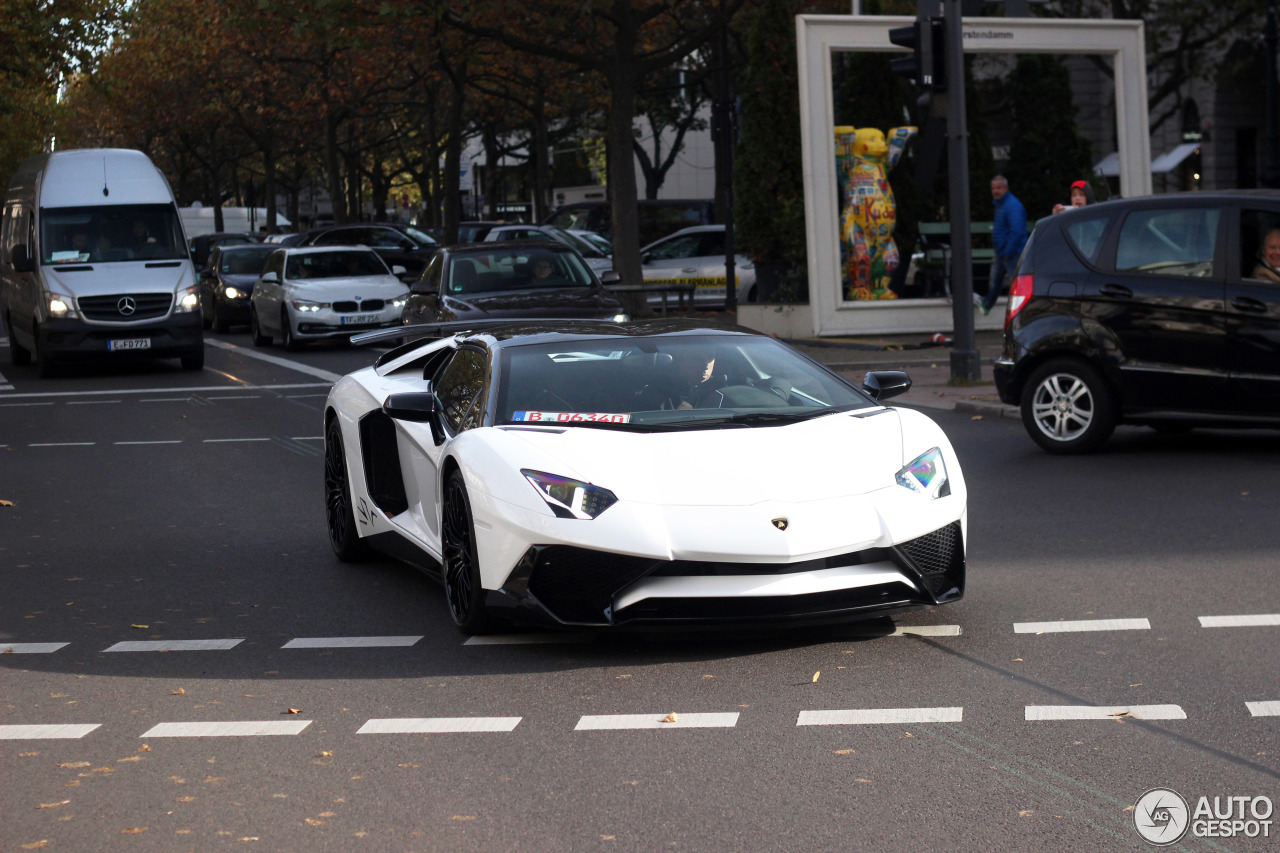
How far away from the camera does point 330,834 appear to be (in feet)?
14.9

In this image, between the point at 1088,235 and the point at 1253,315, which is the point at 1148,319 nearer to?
the point at 1253,315

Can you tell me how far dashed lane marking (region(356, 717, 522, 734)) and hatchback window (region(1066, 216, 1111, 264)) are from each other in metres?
7.41

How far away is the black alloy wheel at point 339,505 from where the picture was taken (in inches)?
345

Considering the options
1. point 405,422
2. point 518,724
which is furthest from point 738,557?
point 405,422

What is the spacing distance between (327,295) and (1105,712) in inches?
861

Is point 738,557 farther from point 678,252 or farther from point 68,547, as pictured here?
point 678,252

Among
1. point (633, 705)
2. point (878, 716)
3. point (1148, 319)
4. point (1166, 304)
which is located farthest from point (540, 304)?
point (878, 716)

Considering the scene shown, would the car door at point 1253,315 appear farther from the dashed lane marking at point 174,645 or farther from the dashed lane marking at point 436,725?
the dashed lane marking at point 436,725

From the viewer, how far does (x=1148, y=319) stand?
11.5m

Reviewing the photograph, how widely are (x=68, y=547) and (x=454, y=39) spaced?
19.7 metres

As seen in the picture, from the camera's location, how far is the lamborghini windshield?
22.9ft

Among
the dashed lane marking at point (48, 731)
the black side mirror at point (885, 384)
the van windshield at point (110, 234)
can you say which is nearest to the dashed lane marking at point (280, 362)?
the van windshield at point (110, 234)

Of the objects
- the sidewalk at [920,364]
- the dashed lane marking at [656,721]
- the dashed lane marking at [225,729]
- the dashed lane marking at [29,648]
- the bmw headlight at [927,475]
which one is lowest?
the sidewalk at [920,364]

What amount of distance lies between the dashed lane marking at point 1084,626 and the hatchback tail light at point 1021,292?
5677mm
